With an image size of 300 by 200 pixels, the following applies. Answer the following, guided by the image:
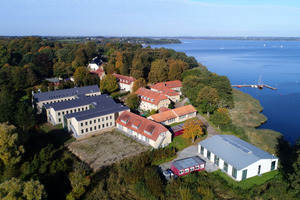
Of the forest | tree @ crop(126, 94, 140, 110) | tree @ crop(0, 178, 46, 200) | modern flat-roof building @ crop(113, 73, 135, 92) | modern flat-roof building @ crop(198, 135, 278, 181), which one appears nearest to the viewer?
tree @ crop(0, 178, 46, 200)

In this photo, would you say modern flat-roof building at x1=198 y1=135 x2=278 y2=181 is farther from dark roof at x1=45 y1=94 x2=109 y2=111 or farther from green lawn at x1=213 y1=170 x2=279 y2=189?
dark roof at x1=45 y1=94 x2=109 y2=111

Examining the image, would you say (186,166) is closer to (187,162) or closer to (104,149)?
(187,162)

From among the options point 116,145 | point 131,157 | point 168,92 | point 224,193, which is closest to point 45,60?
point 168,92

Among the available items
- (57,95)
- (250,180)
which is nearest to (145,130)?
(250,180)

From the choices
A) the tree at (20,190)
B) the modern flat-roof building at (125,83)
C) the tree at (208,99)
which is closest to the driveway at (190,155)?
the tree at (208,99)

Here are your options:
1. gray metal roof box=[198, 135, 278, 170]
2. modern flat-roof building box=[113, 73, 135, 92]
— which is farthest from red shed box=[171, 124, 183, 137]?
modern flat-roof building box=[113, 73, 135, 92]

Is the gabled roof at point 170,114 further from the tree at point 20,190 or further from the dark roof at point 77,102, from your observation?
the tree at point 20,190
